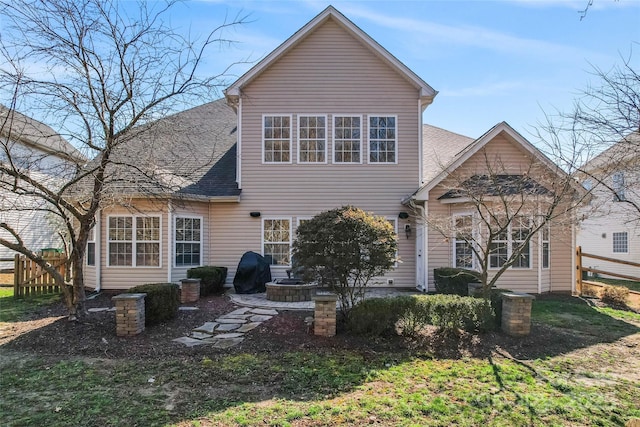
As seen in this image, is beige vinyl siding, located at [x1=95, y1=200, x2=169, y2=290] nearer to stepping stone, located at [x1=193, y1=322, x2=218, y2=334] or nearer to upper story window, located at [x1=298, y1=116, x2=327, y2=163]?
stepping stone, located at [x1=193, y1=322, x2=218, y2=334]

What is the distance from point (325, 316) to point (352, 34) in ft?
33.5

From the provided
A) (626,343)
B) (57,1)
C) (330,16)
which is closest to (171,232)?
(57,1)

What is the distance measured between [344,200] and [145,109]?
7.24 meters

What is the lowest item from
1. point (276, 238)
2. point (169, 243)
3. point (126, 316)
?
point (126, 316)

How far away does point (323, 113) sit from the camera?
1300cm

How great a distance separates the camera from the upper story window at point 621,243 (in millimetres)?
19156

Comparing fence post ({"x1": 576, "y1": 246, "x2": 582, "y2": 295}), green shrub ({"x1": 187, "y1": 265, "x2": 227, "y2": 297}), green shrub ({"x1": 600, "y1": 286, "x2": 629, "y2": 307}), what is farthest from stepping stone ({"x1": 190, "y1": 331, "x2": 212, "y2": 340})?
fence post ({"x1": 576, "y1": 246, "x2": 582, "y2": 295})

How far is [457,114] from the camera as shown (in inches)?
536

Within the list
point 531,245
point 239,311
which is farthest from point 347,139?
point 239,311

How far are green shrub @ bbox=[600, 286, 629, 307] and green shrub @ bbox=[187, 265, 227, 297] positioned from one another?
449 inches

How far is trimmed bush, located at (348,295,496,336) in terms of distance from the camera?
655 cm

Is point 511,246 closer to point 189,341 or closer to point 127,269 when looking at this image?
point 189,341

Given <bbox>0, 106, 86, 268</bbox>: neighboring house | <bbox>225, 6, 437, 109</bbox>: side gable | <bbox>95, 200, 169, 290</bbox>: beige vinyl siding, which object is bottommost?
<bbox>95, 200, 169, 290</bbox>: beige vinyl siding

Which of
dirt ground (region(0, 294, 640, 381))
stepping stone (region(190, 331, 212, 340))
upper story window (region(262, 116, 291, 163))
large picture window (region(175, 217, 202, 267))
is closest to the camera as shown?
dirt ground (region(0, 294, 640, 381))
